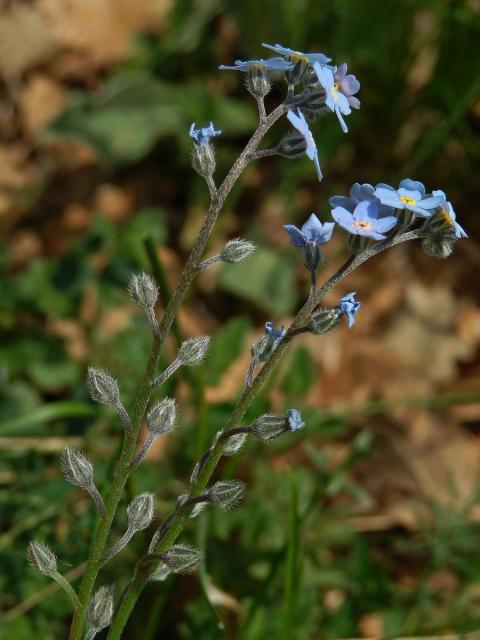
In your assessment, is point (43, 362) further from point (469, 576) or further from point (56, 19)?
point (56, 19)

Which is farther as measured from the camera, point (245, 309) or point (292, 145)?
point (245, 309)

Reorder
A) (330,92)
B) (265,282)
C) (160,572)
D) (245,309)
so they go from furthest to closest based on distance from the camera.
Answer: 1. (245,309)
2. (265,282)
3. (160,572)
4. (330,92)

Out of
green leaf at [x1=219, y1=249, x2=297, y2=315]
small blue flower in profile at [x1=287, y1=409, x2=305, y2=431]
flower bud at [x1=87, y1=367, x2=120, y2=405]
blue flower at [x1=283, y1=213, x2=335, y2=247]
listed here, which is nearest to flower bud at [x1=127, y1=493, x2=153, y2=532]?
flower bud at [x1=87, y1=367, x2=120, y2=405]

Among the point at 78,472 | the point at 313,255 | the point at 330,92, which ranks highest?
the point at 330,92

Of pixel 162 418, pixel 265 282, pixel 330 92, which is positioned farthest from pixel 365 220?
pixel 265 282

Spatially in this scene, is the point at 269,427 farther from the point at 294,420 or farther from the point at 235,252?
the point at 235,252

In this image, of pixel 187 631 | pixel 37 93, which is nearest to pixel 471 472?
pixel 187 631

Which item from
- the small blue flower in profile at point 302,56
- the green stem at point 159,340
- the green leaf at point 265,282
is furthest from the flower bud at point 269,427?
the green leaf at point 265,282

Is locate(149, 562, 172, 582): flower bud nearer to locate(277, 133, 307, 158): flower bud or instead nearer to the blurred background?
the blurred background
